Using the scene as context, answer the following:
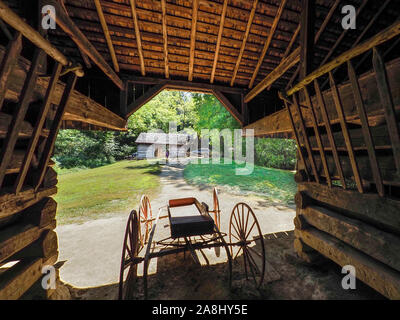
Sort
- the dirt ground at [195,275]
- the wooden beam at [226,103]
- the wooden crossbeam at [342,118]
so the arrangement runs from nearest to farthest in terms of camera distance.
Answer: the wooden crossbeam at [342,118] → the dirt ground at [195,275] → the wooden beam at [226,103]

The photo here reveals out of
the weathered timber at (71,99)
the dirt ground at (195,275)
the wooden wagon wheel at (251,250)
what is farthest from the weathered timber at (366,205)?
the weathered timber at (71,99)

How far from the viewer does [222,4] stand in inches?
139

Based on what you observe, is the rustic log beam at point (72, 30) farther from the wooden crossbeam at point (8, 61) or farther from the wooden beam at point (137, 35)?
the wooden crossbeam at point (8, 61)

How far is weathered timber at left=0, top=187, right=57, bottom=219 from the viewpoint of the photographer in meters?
1.83

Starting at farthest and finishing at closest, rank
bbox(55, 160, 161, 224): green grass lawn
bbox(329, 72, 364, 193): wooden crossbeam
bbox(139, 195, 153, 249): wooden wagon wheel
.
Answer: bbox(55, 160, 161, 224): green grass lawn
bbox(139, 195, 153, 249): wooden wagon wheel
bbox(329, 72, 364, 193): wooden crossbeam

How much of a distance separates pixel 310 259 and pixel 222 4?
5.80 meters

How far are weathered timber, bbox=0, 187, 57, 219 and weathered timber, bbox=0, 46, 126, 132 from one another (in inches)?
44.3

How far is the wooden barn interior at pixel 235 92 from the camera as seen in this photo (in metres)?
1.81

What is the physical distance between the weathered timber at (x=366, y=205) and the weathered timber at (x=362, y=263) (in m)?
0.49

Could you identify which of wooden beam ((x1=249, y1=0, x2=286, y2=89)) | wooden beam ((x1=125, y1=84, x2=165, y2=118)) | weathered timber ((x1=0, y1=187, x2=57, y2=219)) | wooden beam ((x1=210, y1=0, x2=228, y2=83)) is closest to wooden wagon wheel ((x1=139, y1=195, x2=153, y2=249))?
weathered timber ((x1=0, y1=187, x2=57, y2=219))

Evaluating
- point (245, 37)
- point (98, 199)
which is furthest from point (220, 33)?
point (98, 199)

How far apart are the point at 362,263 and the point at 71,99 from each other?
5019 mm

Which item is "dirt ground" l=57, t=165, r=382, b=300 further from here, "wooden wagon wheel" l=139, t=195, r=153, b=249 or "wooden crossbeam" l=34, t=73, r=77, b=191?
"wooden crossbeam" l=34, t=73, r=77, b=191
